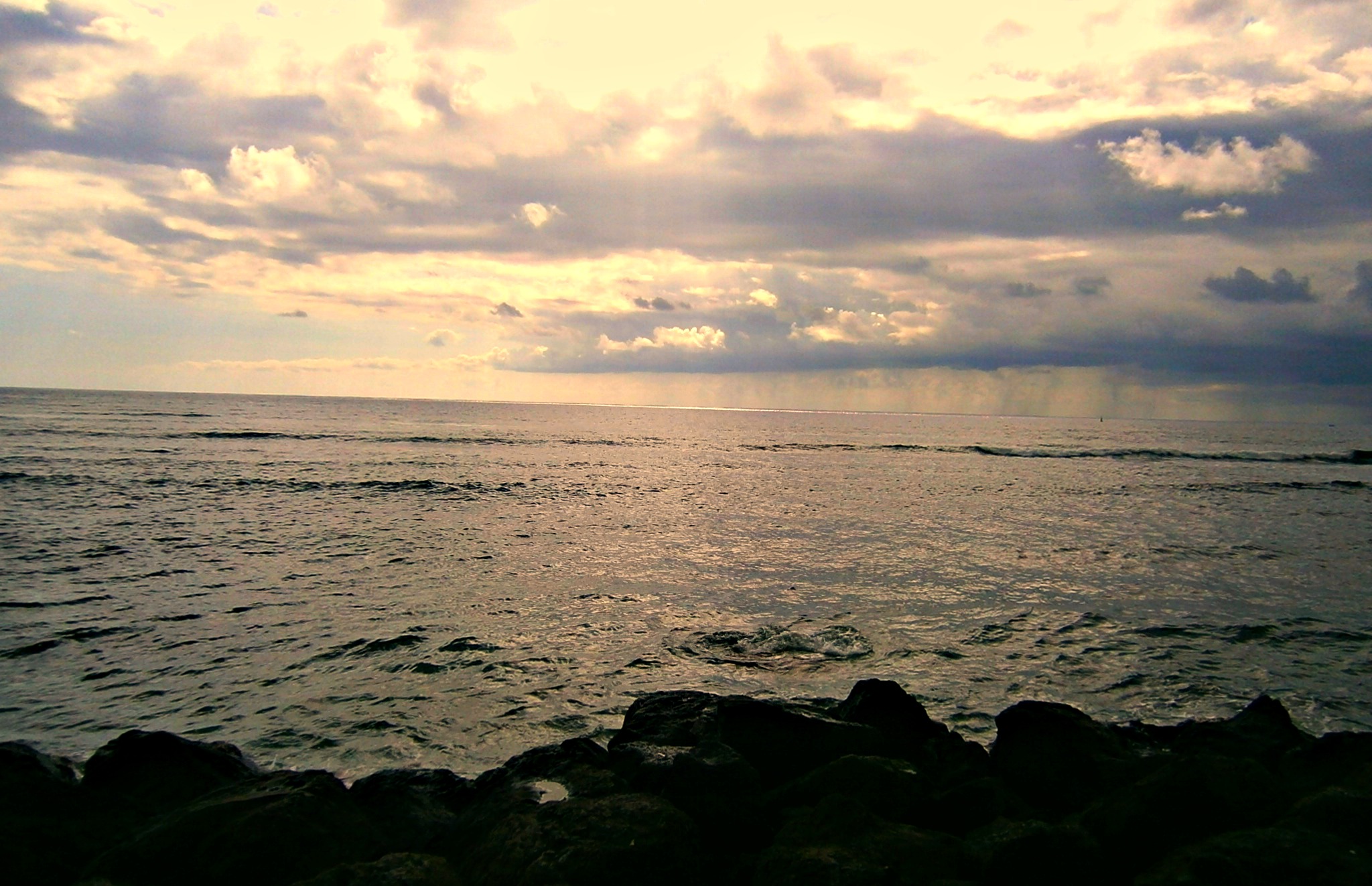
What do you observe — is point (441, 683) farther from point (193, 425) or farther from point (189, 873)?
point (193, 425)

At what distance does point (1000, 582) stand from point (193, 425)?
325ft

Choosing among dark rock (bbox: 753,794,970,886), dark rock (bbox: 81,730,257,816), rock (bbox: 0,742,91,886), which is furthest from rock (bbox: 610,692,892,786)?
rock (bbox: 0,742,91,886)

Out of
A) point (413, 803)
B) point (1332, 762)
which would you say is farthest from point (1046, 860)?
point (413, 803)

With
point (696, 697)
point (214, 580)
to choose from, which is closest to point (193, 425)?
point (214, 580)

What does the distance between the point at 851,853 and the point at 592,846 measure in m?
2.06

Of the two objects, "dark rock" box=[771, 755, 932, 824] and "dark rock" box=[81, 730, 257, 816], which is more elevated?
"dark rock" box=[771, 755, 932, 824]

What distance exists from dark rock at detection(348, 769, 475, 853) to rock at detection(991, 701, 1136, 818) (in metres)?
5.96

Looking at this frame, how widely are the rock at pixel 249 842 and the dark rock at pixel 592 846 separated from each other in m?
1.37

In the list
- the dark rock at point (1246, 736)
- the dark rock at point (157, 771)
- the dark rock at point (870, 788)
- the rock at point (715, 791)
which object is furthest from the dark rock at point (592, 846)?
the dark rock at point (1246, 736)

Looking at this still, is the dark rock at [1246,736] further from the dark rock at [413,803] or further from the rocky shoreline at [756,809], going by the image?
the dark rock at [413,803]

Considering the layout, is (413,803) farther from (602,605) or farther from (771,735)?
(602,605)

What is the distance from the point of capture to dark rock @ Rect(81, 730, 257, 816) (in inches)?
311

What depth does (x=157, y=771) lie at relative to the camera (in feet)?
27.0

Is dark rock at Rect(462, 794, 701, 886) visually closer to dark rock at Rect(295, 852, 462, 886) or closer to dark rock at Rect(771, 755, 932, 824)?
dark rock at Rect(295, 852, 462, 886)
